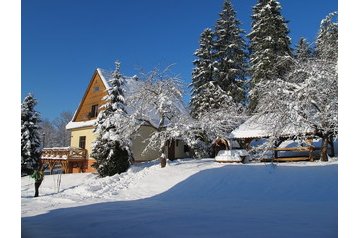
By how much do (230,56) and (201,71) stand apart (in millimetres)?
2408

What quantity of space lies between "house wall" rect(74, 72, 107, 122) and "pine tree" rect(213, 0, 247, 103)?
898 centimetres

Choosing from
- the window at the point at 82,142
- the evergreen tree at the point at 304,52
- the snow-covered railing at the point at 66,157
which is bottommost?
the snow-covered railing at the point at 66,157

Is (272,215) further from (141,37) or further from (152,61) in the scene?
(152,61)

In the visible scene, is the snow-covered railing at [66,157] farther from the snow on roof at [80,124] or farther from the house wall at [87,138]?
the snow on roof at [80,124]

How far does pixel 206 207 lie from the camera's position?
870cm

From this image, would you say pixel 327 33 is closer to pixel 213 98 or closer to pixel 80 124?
pixel 213 98

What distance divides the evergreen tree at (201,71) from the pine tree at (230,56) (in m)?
0.47

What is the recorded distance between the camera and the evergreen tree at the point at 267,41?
18938mm

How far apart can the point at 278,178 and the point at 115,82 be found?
36.2 feet

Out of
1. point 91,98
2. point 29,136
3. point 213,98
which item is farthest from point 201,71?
point 29,136

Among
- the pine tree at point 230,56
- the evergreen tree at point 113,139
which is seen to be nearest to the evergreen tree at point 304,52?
the pine tree at point 230,56

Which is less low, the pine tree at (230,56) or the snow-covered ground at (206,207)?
the pine tree at (230,56)

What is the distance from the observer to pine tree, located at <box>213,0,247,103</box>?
22078 millimetres

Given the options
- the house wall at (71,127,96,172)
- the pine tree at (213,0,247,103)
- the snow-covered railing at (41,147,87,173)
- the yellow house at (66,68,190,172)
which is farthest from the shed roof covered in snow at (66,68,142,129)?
the pine tree at (213,0,247,103)
